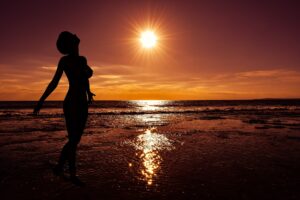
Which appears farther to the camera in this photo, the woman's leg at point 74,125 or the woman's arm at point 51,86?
the woman's leg at point 74,125

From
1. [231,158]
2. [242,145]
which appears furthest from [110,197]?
[242,145]

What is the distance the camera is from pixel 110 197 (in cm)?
385

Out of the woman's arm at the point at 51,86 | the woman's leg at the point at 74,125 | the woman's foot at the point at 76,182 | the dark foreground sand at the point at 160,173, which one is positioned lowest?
the dark foreground sand at the point at 160,173

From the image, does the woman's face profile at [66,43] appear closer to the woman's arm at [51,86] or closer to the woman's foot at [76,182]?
the woman's arm at [51,86]

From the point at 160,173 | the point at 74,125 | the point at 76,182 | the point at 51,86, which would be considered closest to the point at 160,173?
the point at 160,173

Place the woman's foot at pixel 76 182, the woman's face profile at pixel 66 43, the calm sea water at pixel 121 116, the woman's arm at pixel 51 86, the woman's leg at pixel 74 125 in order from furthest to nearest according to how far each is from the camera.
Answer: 1. the calm sea water at pixel 121 116
2. the woman's foot at pixel 76 182
3. the woman's face profile at pixel 66 43
4. the woman's leg at pixel 74 125
5. the woman's arm at pixel 51 86

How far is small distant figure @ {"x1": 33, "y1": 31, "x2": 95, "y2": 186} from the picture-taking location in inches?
155

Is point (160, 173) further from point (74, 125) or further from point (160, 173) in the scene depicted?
point (74, 125)

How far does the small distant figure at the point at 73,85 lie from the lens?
3928 millimetres

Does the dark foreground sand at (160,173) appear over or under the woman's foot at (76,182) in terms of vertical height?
under

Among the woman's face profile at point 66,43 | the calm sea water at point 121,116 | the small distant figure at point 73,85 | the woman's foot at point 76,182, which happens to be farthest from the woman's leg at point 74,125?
the calm sea water at point 121,116

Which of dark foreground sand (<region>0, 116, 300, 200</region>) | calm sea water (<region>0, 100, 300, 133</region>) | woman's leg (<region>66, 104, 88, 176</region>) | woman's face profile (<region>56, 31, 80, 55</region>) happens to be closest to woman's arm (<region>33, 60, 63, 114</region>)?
woman's face profile (<region>56, 31, 80, 55</region>)

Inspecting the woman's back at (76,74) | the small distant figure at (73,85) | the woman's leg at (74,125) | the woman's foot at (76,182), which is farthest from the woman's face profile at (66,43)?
the woman's foot at (76,182)

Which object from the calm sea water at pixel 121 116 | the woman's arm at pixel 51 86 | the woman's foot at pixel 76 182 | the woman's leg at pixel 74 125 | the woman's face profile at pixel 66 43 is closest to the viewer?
the woman's arm at pixel 51 86
